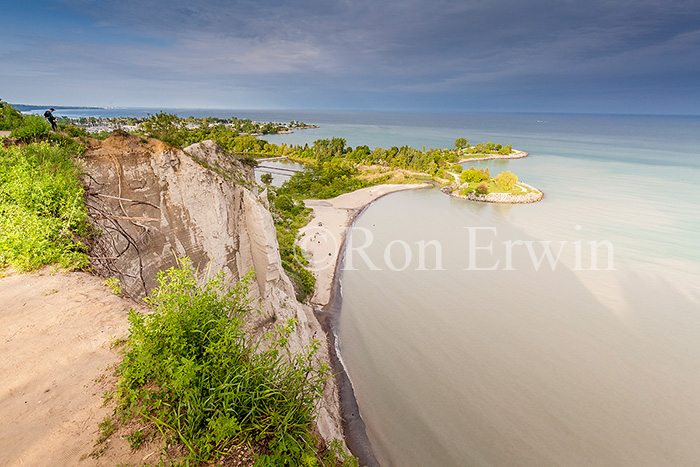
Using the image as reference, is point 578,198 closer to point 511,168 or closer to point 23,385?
point 511,168

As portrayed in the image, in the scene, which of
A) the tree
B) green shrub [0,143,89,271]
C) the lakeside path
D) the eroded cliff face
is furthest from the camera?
the tree

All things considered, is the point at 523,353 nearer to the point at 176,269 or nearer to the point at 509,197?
the point at 176,269

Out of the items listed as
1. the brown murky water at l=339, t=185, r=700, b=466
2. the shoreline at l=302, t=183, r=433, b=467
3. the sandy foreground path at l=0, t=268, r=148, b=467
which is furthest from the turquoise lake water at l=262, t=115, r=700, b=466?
the sandy foreground path at l=0, t=268, r=148, b=467

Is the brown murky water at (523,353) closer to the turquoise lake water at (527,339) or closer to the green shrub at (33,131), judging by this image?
the turquoise lake water at (527,339)

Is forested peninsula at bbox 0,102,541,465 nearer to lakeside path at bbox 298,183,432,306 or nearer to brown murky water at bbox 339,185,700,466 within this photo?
brown murky water at bbox 339,185,700,466

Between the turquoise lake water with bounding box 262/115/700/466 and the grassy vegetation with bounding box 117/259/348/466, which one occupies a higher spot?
the grassy vegetation with bounding box 117/259/348/466

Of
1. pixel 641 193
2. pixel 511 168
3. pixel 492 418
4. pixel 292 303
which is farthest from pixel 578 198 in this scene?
pixel 292 303

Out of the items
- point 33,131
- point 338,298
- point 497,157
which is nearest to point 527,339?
point 338,298
